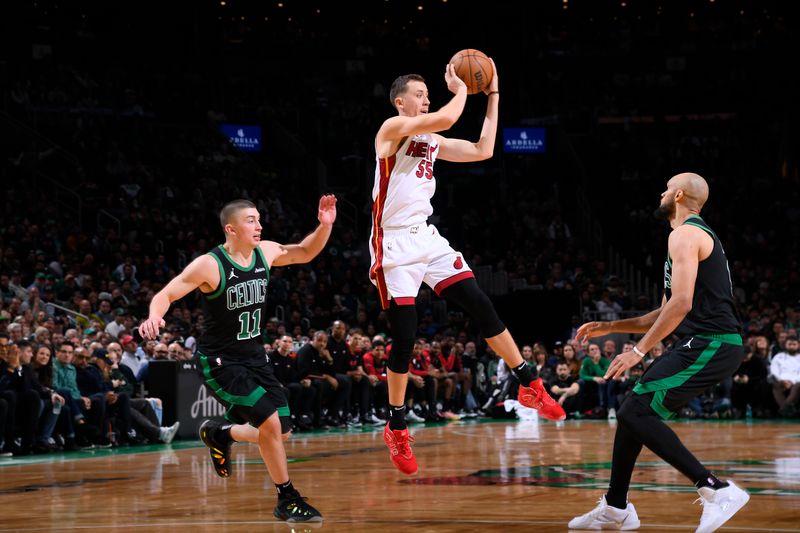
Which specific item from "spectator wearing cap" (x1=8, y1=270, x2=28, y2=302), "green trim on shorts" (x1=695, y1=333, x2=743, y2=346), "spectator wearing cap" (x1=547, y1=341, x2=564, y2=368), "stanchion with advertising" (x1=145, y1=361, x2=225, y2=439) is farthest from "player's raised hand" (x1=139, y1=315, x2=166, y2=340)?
"spectator wearing cap" (x1=547, y1=341, x2=564, y2=368)

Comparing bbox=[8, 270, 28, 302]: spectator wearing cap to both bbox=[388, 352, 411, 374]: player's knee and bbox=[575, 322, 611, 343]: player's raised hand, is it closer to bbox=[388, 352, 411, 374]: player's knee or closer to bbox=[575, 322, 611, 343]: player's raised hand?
bbox=[388, 352, 411, 374]: player's knee

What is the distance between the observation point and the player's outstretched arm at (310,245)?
289 inches

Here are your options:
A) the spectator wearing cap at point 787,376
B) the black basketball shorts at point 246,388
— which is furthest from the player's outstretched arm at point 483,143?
the spectator wearing cap at point 787,376

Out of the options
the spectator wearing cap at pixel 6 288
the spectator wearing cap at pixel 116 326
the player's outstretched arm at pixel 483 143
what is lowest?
the spectator wearing cap at pixel 116 326

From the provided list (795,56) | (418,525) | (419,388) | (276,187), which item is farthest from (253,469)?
(795,56)

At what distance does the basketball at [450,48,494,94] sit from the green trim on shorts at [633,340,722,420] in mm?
2274

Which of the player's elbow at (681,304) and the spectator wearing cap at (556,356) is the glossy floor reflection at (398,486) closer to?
the player's elbow at (681,304)

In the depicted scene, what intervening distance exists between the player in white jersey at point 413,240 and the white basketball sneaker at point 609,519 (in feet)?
3.53

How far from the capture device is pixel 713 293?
6129mm

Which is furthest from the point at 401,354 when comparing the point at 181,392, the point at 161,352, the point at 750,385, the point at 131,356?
the point at 750,385

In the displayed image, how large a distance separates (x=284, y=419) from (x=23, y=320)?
849 cm

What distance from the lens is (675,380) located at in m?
6.09

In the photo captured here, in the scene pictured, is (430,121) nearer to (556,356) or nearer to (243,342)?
(243,342)

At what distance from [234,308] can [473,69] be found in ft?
7.22
